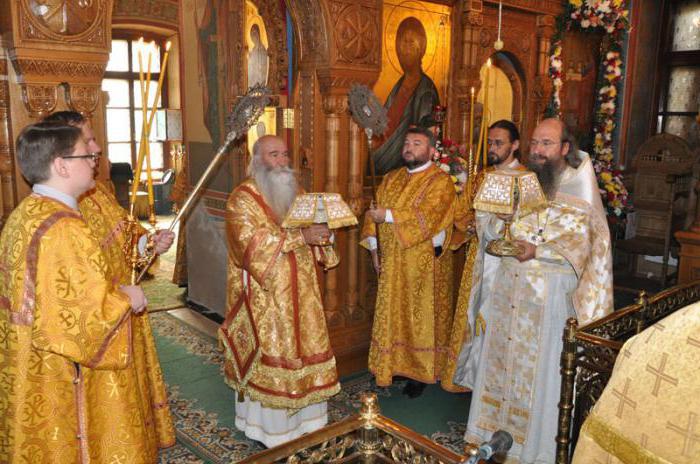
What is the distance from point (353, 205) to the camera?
5.05 meters

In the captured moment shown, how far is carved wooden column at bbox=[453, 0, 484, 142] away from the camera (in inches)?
230

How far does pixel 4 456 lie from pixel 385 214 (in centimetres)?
264

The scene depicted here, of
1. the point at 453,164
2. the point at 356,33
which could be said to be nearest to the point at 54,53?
the point at 356,33

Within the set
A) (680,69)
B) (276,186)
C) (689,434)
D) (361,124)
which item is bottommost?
(689,434)

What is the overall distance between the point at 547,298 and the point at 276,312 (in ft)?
5.13

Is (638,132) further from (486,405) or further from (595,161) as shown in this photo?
(486,405)

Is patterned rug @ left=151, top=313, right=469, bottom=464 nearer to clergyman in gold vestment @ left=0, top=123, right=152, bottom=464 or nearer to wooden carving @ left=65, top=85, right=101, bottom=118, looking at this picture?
clergyman in gold vestment @ left=0, top=123, right=152, bottom=464

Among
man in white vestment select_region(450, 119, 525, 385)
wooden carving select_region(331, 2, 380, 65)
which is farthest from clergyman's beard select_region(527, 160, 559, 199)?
wooden carving select_region(331, 2, 380, 65)

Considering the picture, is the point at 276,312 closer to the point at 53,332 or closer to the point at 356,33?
the point at 53,332

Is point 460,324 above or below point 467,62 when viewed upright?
below

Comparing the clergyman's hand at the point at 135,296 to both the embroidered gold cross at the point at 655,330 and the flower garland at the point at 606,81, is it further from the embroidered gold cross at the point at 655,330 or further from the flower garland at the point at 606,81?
the flower garland at the point at 606,81

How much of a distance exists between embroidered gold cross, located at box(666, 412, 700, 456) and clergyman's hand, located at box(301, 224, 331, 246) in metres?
2.47

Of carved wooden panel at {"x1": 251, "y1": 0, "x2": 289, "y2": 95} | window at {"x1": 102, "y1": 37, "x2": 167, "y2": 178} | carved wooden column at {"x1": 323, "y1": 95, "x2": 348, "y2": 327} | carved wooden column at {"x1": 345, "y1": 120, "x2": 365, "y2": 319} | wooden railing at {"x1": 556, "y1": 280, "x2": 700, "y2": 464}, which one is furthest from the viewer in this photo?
window at {"x1": 102, "y1": 37, "x2": 167, "y2": 178}

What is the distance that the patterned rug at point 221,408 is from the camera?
12.9 feet
